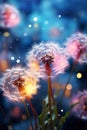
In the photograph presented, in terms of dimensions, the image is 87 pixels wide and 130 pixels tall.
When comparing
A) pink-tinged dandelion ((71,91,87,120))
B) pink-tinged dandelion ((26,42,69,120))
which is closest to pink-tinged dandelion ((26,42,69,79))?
pink-tinged dandelion ((26,42,69,120))

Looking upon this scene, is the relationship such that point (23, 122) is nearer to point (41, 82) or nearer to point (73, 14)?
point (41, 82)

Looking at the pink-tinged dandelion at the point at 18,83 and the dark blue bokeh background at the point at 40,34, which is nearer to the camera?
the pink-tinged dandelion at the point at 18,83

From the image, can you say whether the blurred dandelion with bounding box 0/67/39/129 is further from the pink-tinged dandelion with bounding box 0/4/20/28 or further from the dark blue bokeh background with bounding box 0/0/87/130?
the pink-tinged dandelion with bounding box 0/4/20/28

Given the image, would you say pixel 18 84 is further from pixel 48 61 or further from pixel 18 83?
pixel 48 61

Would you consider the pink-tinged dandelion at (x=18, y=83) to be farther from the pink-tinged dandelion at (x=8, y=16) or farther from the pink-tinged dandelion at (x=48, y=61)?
the pink-tinged dandelion at (x=8, y=16)

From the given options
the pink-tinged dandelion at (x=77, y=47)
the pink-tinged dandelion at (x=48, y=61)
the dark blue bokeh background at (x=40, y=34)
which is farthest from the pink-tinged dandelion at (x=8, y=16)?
the pink-tinged dandelion at (x=77, y=47)

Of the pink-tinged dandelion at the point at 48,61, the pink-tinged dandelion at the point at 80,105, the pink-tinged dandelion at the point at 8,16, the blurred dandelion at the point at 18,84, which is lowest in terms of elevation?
the pink-tinged dandelion at the point at 80,105

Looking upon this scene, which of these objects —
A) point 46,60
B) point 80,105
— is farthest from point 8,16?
point 80,105
